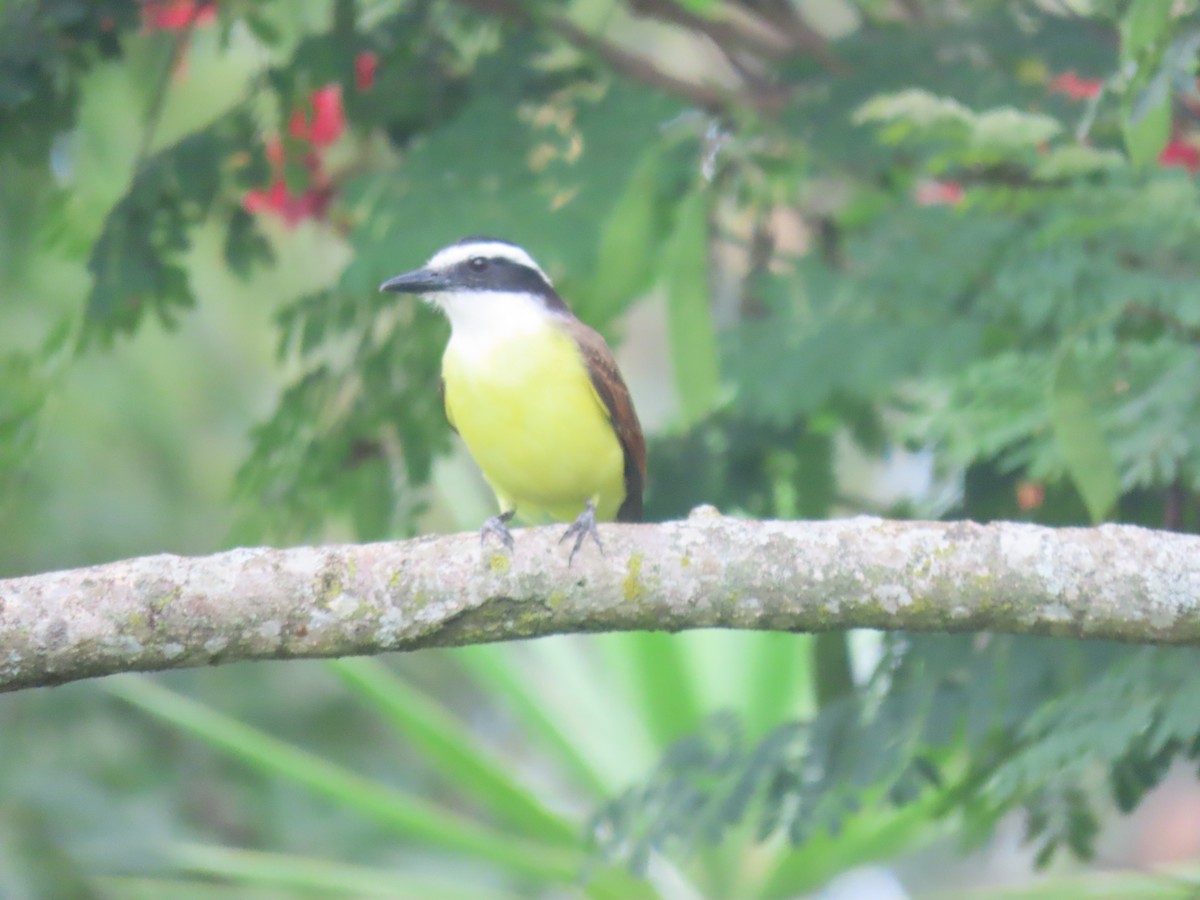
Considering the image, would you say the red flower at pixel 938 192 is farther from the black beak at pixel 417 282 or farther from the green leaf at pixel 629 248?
the black beak at pixel 417 282

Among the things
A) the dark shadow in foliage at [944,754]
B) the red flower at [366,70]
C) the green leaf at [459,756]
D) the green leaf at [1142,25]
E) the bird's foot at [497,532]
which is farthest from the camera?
the green leaf at [459,756]

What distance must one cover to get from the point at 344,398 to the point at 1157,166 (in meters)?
2.32

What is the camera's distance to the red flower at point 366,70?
423 cm

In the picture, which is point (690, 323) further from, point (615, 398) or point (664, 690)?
point (664, 690)

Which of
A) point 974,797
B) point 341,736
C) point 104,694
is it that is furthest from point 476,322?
point 341,736

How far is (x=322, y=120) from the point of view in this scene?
4371 mm

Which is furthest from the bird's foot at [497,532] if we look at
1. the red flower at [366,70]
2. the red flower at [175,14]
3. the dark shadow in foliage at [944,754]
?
the red flower at [175,14]

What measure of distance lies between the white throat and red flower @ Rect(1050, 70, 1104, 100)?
158 centimetres

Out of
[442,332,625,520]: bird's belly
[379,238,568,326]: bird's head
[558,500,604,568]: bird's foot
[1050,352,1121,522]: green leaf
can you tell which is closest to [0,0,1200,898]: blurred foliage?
[1050,352,1121,522]: green leaf

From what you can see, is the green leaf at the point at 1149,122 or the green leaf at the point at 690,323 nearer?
the green leaf at the point at 1149,122

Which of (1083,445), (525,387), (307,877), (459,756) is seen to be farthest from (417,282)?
(459,756)

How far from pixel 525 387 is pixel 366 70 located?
119 centimetres

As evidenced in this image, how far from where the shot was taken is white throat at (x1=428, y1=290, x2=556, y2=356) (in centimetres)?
389

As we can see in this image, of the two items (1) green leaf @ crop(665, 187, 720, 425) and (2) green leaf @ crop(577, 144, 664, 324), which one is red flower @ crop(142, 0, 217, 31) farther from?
(1) green leaf @ crop(665, 187, 720, 425)
